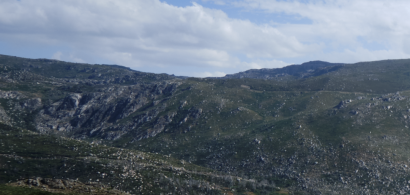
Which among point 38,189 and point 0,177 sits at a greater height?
point 38,189

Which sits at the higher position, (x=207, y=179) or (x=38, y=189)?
(x=38, y=189)

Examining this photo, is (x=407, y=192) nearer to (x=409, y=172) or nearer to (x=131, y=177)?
(x=409, y=172)

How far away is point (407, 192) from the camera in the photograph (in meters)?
176

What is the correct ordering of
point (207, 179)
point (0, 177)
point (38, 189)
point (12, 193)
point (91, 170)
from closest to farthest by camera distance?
point (12, 193) < point (38, 189) < point (0, 177) < point (91, 170) < point (207, 179)

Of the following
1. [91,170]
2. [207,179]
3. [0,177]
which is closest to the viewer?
[0,177]

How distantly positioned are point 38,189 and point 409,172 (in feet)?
646

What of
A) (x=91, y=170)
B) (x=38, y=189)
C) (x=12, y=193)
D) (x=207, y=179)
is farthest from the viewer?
(x=207, y=179)

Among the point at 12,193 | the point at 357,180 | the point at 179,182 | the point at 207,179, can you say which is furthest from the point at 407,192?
the point at 12,193

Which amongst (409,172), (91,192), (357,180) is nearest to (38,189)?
(91,192)

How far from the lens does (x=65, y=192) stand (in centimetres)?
10681

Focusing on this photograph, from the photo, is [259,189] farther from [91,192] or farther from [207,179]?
[91,192]

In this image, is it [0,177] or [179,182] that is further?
[179,182]

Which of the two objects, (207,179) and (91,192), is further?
(207,179)

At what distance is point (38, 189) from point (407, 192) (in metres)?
184
